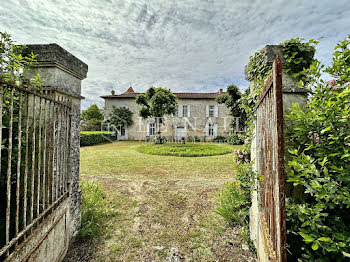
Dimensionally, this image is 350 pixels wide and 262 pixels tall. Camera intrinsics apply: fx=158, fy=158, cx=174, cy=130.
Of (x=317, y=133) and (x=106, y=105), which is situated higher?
(x=106, y=105)

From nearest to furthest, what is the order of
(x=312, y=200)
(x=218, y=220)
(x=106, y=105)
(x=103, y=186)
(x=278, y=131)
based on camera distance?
(x=278, y=131), (x=312, y=200), (x=218, y=220), (x=103, y=186), (x=106, y=105)

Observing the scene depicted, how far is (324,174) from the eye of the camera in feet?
3.77

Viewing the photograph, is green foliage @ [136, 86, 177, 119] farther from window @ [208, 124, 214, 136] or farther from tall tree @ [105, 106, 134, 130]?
window @ [208, 124, 214, 136]

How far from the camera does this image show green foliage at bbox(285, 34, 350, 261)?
1.03 metres

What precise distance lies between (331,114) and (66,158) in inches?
113

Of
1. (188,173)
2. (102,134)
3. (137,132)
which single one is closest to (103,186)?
(188,173)

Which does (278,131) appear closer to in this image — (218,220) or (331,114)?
(331,114)

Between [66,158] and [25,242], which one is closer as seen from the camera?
[25,242]

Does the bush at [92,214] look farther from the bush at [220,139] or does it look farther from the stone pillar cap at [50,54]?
the bush at [220,139]

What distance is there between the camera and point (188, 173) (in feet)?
18.6

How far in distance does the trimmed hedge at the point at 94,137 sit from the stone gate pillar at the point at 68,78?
12201mm

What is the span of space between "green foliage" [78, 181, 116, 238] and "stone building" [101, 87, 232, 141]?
16190 mm

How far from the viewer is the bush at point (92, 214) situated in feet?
7.86

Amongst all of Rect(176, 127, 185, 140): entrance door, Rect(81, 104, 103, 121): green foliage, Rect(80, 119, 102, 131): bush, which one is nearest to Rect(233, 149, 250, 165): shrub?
Rect(176, 127, 185, 140): entrance door
